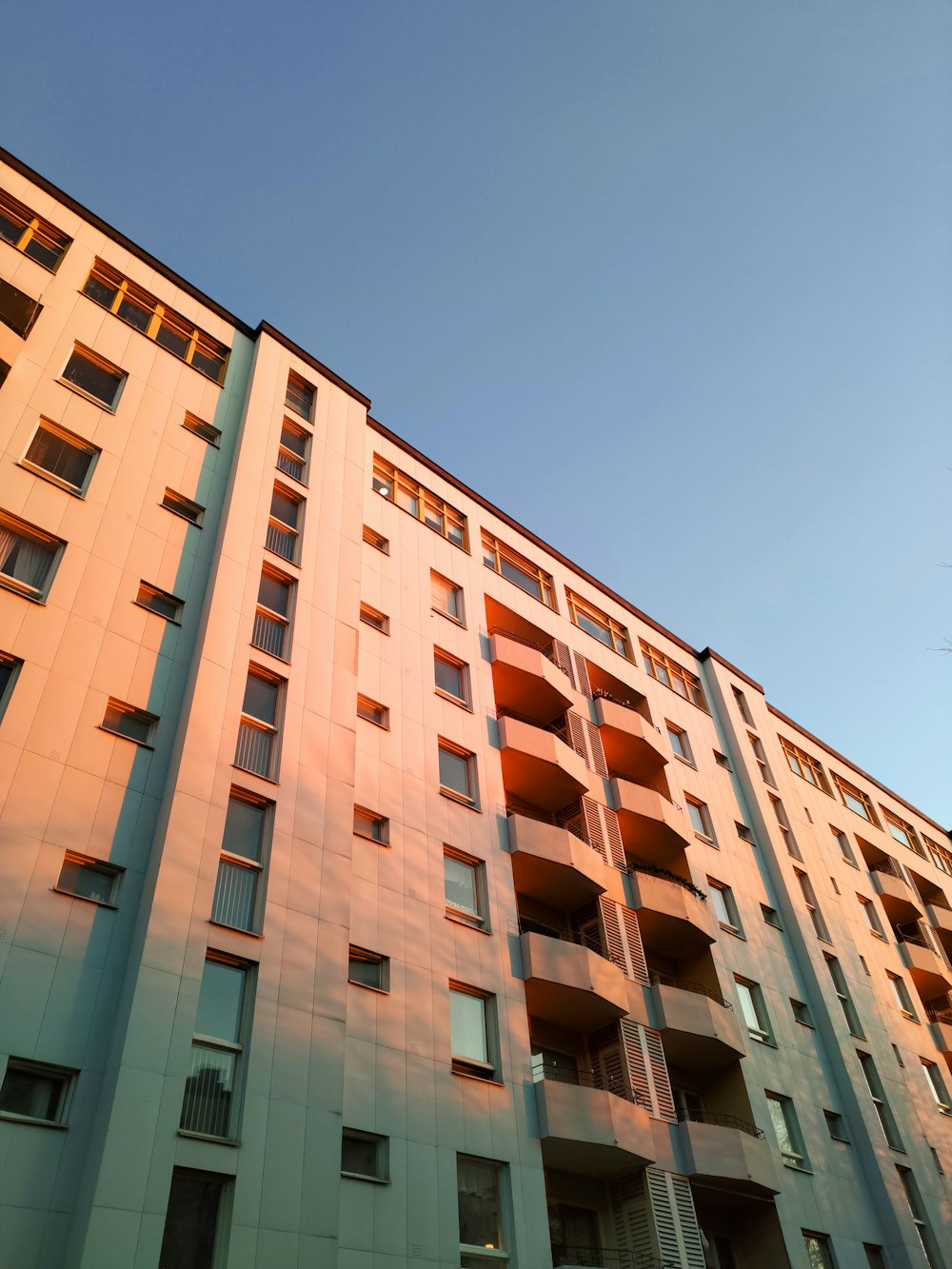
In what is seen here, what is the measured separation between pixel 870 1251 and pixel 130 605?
27120 mm

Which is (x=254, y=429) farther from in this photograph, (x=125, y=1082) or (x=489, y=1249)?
(x=489, y=1249)

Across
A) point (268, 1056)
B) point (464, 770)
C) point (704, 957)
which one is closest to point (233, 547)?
point (464, 770)

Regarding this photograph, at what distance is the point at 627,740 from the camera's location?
32875 mm

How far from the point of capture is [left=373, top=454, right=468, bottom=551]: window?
32.1 meters

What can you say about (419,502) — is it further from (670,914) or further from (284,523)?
(670,914)

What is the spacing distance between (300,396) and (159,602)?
11472 mm

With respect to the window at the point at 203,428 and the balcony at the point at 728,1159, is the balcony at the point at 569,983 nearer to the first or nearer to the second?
the balcony at the point at 728,1159

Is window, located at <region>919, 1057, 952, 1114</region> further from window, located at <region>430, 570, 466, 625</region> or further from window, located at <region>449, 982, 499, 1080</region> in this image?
window, located at <region>430, 570, 466, 625</region>

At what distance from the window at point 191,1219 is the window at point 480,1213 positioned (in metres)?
5.36

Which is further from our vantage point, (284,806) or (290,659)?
(290,659)

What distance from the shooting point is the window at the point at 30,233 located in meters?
25.8

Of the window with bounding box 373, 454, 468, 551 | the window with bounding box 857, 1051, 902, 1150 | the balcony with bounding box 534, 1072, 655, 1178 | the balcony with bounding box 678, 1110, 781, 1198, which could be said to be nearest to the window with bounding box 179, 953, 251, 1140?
the balcony with bounding box 534, 1072, 655, 1178

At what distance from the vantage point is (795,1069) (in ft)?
95.7

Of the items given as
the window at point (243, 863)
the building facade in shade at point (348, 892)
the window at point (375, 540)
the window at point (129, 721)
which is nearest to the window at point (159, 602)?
the building facade in shade at point (348, 892)
